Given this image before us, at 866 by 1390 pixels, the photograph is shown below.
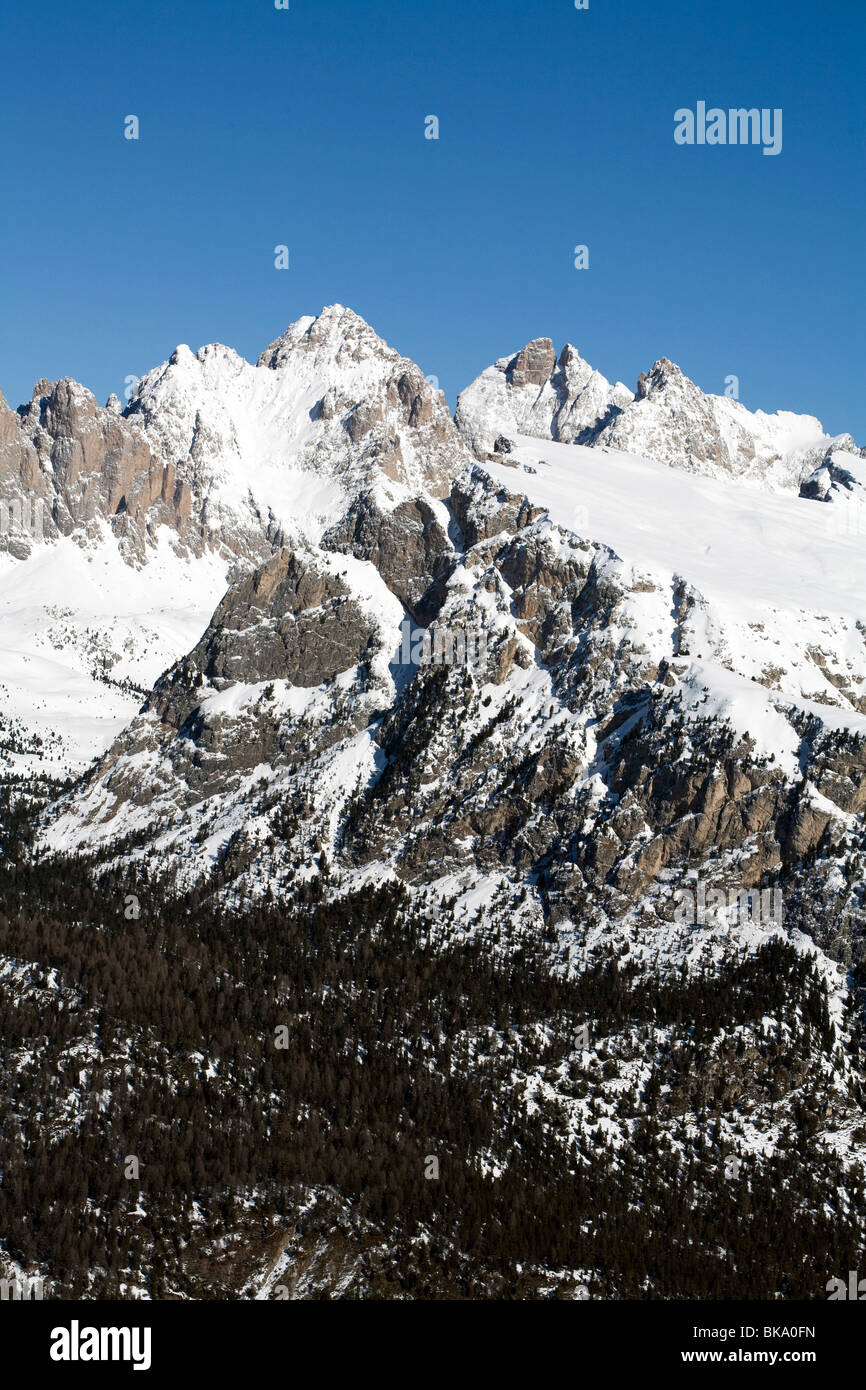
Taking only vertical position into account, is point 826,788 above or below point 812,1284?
above

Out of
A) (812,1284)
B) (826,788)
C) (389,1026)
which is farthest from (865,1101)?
(389,1026)

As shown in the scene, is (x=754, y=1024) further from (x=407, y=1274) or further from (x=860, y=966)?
(x=407, y=1274)

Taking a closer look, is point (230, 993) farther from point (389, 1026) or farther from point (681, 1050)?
point (681, 1050)

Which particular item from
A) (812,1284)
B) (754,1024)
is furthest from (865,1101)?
(812,1284)

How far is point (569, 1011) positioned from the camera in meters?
184

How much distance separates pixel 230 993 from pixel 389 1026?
27020 millimetres

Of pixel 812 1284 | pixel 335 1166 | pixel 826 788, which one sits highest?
pixel 826 788

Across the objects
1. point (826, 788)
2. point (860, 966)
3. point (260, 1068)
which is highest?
point (826, 788)

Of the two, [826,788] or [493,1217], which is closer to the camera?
[493,1217]

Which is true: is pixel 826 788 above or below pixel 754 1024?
above
